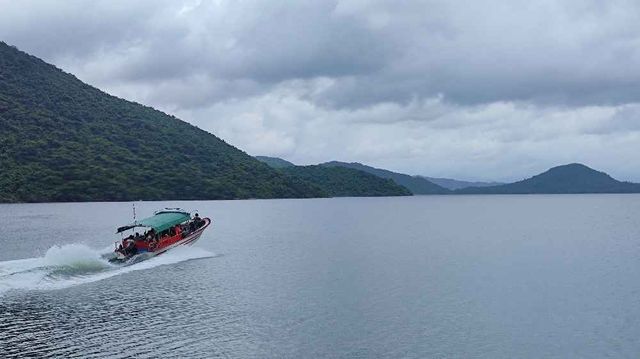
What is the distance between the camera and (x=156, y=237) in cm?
8588

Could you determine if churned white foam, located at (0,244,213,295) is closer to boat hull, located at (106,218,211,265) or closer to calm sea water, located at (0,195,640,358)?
calm sea water, located at (0,195,640,358)

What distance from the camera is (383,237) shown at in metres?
131

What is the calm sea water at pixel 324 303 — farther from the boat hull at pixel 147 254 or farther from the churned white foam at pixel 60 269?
the boat hull at pixel 147 254

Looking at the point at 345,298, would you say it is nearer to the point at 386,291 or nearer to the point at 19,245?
the point at 386,291

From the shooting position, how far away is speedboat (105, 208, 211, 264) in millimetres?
78562

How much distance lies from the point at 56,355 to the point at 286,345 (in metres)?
15.0

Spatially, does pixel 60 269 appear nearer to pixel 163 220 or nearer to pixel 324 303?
pixel 163 220

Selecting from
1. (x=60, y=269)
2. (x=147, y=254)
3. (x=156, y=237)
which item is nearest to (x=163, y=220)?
(x=156, y=237)

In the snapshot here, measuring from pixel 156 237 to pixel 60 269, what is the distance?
18.7 metres

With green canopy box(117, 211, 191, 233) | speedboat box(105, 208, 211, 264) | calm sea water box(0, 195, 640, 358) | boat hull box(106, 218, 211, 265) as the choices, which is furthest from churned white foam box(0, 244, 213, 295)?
green canopy box(117, 211, 191, 233)

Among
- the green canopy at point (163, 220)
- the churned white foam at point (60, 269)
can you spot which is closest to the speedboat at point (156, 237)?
the green canopy at point (163, 220)

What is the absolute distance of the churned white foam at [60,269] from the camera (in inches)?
2410

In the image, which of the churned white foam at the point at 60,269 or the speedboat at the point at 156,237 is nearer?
the churned white foam at the point at 60,269

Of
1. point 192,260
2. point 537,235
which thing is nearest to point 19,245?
point 192,260
